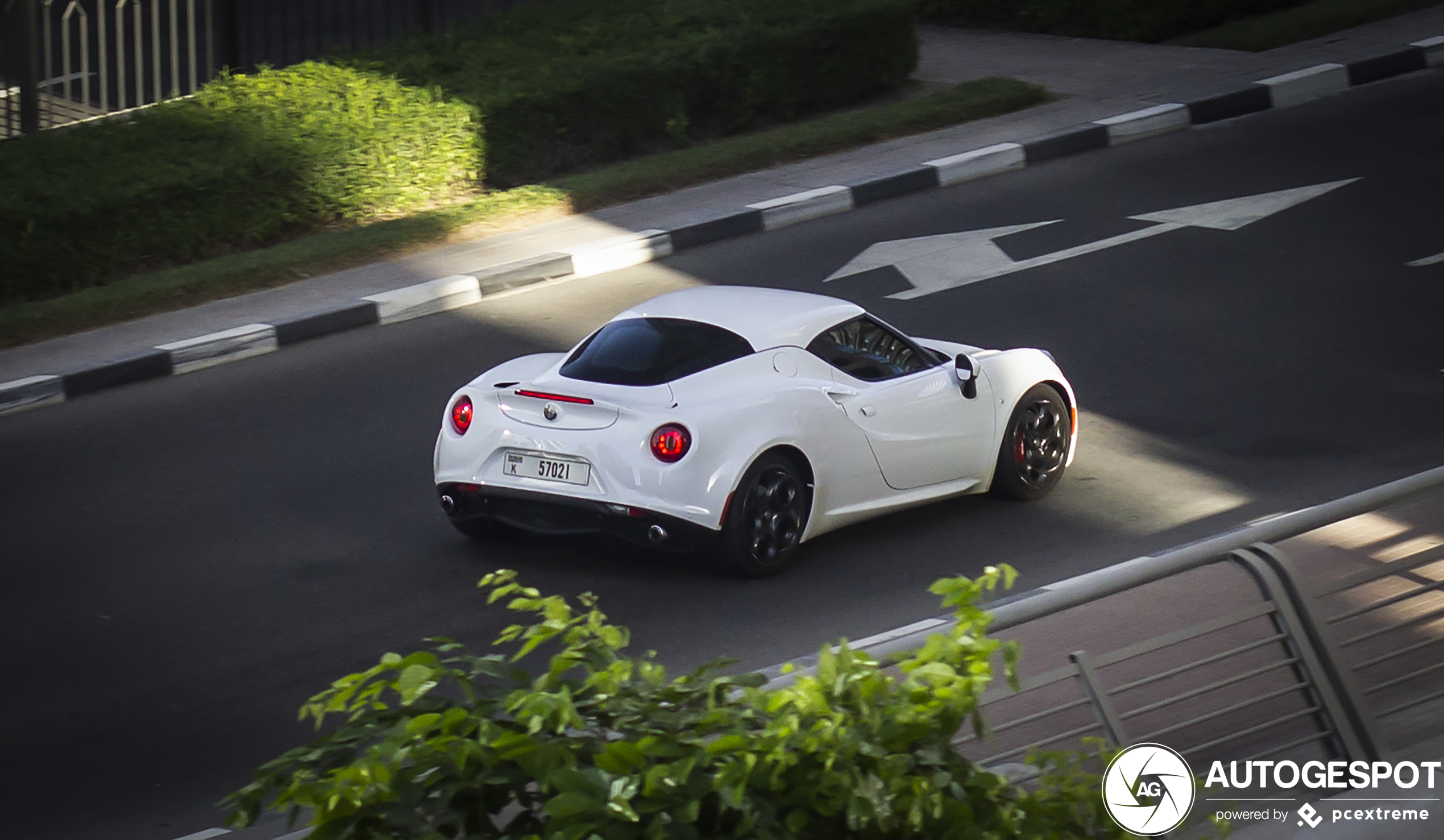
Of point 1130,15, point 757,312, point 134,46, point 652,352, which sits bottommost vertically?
point 652,352

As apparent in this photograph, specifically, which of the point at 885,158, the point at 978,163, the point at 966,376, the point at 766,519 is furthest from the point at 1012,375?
the point at 885,158

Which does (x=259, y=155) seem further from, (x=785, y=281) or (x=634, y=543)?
(x=634, y=543)

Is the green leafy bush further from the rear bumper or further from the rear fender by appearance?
the rear fender

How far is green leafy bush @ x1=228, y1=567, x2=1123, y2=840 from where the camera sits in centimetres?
290

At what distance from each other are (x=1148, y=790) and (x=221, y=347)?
9.12 metres

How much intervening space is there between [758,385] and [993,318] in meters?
4.14

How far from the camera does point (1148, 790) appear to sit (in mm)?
3527

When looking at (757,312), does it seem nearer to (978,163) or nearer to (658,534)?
(658,534)

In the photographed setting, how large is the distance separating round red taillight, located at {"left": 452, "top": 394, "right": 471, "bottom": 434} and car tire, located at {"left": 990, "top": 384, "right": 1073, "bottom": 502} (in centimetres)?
264

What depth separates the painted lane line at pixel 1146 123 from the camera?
50.3 ft

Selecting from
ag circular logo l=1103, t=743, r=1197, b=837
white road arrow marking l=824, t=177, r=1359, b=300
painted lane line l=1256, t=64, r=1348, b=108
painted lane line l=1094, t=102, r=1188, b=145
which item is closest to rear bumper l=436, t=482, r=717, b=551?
ag circular logo l=1103, t=743, r=1197, b=837

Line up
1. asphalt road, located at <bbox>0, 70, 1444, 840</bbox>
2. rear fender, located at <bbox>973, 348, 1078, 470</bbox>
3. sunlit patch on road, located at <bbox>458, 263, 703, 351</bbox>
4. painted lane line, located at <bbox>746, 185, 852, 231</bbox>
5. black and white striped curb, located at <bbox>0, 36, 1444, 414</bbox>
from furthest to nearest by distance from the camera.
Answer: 1. painted lane line, located at <bbox>746, 185, 852, 231</bbox>
2. sunlit patch on road, located at <bbox>458, 263, 703, 351</bbox>
3. black and white striped curb, located at <bbox>0, 36, 1444, 414</bbox>
4. rear fender, located at <bbox>973, 348, 1078, 470</bbox>
5. asphalt road, located at <bbox>0, 70, 1444, 840</bbox>

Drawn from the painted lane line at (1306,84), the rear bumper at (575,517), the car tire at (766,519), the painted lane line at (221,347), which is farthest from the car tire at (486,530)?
the painted lane line at (1306,84)

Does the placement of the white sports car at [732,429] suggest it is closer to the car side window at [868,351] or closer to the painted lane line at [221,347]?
the car side window at [868,351]
